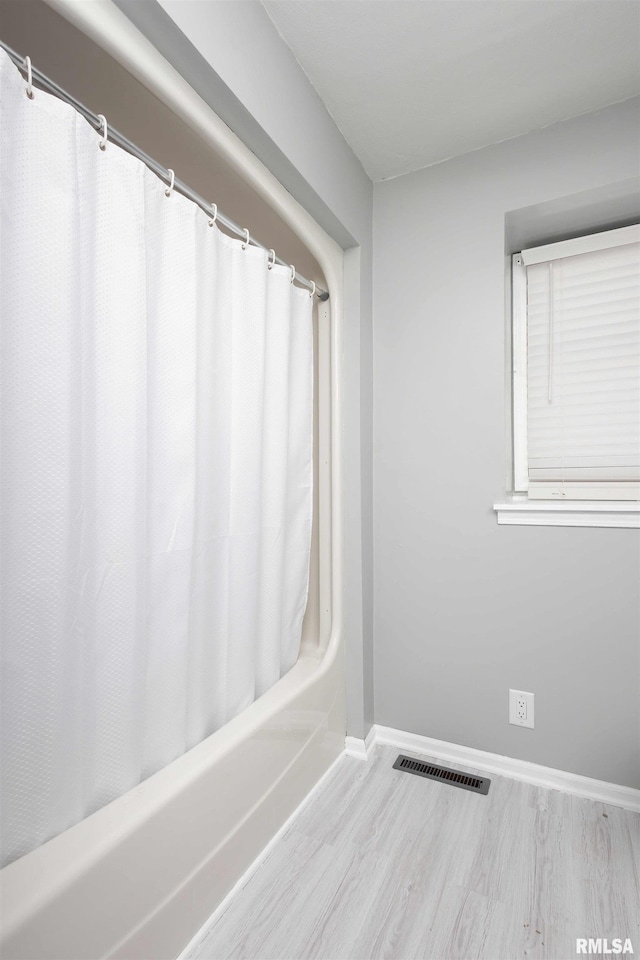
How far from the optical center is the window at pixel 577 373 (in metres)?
1.72

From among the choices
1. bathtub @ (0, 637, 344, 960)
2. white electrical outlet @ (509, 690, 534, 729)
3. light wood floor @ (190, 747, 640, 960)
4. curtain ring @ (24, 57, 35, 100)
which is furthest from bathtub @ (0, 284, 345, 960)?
curtain ring @ (24, 57, 35, 100)

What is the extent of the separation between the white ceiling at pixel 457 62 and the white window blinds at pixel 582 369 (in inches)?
18.1

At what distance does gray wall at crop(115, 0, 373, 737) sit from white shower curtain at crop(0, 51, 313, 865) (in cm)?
26

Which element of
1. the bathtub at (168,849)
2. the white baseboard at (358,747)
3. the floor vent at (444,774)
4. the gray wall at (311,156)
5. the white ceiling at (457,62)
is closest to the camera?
the bathtub at (168,849)

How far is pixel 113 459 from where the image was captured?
0.98 m

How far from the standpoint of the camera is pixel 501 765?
Answer: 5.68 ft

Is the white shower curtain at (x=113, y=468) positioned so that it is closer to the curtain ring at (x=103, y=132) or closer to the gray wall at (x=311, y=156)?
the curtain ring at (x=103, y=132)

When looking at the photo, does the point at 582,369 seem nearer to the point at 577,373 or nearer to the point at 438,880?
the point at 577,373

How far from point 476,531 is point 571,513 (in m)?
0.31

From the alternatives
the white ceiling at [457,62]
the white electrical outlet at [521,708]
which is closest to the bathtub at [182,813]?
the white ceiling at [457,62]

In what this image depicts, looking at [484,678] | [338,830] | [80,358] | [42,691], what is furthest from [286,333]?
[338,830]

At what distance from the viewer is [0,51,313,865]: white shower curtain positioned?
32.2 inches

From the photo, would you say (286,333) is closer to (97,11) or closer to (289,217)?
(289,217)

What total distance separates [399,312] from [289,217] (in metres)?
0.59
